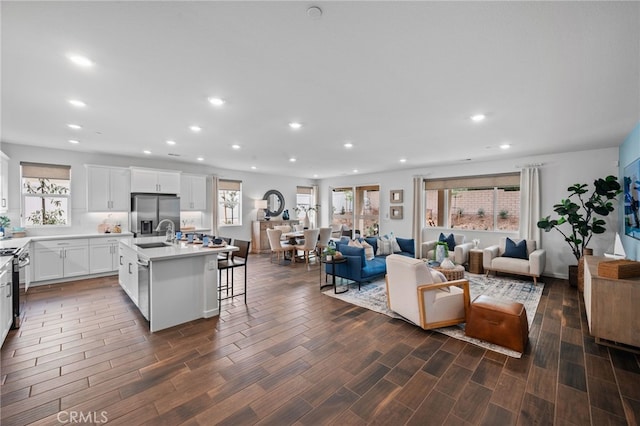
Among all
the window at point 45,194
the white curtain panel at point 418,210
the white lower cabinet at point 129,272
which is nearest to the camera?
the white lower cabinet at point 129,272

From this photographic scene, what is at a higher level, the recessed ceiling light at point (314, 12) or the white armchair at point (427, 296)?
the recessed ceiling light at point (314, 12)

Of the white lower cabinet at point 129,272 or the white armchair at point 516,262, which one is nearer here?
the white lower cabinet at point 129,272

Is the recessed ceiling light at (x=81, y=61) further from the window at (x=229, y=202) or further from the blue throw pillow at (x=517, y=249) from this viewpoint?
the blue throw pillow at (x=517, y=249)

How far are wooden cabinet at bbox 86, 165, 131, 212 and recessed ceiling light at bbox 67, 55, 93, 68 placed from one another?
440cm

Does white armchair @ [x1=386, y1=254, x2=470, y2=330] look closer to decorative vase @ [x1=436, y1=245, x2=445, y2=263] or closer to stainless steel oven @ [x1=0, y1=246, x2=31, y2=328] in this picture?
decorative vase @ [x1=436, y1=245, x2=445, y2=263]

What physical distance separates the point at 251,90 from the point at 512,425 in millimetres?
3466

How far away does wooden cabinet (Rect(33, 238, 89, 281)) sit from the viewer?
4.86 m

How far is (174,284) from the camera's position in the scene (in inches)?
132

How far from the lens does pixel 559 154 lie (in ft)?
18.4

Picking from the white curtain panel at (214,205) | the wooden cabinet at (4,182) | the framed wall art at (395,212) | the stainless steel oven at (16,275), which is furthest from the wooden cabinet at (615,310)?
the wooden cabinet at (4,182)

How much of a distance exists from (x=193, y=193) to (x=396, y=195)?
5901 millimetres

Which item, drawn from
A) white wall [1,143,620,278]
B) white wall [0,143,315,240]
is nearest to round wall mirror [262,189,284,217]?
white wall [0,143,315,240]

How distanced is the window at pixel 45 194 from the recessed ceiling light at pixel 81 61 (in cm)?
467

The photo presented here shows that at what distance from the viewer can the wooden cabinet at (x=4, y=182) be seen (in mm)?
4562
